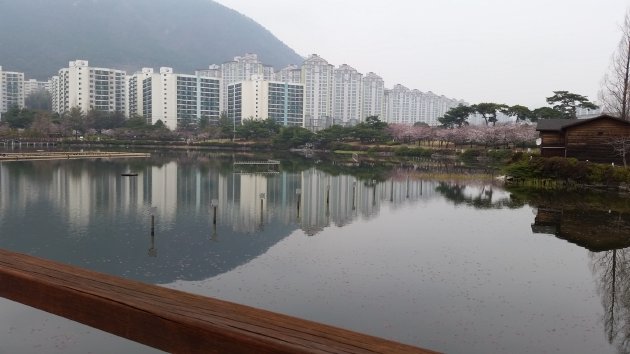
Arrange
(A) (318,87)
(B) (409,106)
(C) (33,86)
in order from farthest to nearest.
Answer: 1. (B) (409,106)
2. (C) (33,86)
3. (A) (318,87)

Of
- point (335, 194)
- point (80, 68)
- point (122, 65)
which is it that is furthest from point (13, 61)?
point (335, 194)

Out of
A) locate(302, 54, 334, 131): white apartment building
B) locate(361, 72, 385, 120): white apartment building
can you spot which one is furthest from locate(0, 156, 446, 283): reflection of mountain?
locate(361, 72, 385, 120): white apartment building

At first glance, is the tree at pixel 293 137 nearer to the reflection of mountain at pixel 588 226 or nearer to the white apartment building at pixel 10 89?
the reflection of mountain at pixel 588 226

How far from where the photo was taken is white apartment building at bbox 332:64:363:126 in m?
143

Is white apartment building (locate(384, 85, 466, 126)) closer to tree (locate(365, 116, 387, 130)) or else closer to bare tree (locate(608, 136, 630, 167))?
tree (locate(365, 116, 387, 130))

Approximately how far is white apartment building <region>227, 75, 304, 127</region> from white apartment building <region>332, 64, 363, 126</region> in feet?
74.9

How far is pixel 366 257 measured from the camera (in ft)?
48.6

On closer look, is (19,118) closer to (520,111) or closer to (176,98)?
(176,98)

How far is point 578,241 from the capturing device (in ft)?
56.6

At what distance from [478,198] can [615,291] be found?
1849 centimetres

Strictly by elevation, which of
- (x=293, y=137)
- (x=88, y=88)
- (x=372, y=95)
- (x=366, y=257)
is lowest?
(x=366, y=257)

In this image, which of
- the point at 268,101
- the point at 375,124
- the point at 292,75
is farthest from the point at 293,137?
the point at 292,75

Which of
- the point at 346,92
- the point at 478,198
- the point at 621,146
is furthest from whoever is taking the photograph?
the point at 346,92

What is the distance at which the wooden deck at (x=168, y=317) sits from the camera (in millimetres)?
1434
